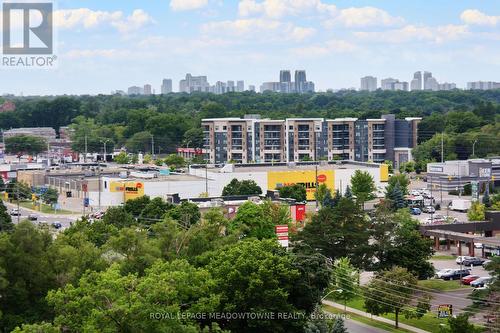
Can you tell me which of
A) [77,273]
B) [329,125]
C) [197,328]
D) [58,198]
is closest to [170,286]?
[197,328]

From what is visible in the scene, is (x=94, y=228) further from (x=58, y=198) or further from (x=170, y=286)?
(x=58, y=198)

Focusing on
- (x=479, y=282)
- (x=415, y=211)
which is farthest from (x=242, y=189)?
(x=479, y=282)

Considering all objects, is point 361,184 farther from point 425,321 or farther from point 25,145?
point 25,145

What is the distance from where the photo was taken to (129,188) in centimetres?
3878

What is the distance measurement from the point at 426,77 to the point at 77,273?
169267 mm

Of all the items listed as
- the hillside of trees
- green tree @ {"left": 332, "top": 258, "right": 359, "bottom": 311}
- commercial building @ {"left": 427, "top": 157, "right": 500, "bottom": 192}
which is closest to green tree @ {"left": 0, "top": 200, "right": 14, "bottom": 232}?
green tree @ {"left": 332, "top": 258, "right": 359, "bottom": 311}

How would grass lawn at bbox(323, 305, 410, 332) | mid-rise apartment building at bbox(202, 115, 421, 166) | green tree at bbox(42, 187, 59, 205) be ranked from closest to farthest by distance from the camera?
grass lawn at bbox(323, 305, 410, 332) < green tree at bbox(42, 187, 59, 205) < mid-rise apartment building at bbox(202, 115, 421, 166)

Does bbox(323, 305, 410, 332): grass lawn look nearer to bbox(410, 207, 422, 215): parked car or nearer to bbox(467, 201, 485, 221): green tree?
bbox(467, 201, 485, 221): green tree

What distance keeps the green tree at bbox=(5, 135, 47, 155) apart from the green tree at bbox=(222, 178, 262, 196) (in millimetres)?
29744

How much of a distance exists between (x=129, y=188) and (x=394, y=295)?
20.5m

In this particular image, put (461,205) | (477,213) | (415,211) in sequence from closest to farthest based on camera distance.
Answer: (477,213)
(415,211)
(461,205)

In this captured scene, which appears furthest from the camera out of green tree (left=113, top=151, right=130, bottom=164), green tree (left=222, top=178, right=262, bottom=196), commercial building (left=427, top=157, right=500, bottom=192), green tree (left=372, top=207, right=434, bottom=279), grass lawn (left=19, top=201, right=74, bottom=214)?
green tree (left=113, top=151, right=130, bottom=164)

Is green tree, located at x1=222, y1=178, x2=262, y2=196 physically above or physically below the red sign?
below

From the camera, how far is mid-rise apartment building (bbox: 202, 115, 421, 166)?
56.5m
